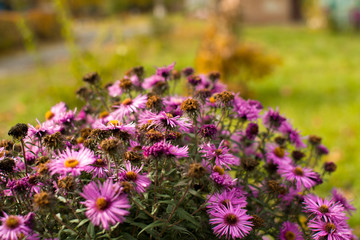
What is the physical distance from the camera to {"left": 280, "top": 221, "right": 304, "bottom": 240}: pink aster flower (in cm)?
115

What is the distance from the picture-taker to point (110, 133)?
99 cm

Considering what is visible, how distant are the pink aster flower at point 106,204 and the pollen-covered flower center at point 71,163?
0.08 metres

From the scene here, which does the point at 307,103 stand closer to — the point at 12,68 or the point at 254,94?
the point at 254,94

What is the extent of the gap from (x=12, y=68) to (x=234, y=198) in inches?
350

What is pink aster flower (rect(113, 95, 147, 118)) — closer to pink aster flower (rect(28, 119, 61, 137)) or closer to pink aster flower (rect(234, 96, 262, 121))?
pink aster flower (rect(28, 119, 61, 137))

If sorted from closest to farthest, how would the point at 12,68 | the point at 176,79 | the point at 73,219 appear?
the point at 73,219 → the point at 176,79 → the point at 12,68

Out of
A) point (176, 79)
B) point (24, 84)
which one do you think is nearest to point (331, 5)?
point (24, 84)

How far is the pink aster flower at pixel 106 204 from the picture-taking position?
0.78m

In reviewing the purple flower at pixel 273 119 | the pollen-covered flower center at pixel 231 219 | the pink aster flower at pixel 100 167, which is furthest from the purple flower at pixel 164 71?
the pollen-covered flower center at pixel 231 219

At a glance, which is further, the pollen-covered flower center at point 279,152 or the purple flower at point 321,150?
the purple flower at point 321,150

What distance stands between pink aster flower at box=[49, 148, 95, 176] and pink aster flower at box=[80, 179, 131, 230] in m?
0.06

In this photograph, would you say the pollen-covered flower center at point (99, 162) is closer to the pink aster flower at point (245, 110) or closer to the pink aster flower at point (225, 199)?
the pink aster flower at point (225, 199)

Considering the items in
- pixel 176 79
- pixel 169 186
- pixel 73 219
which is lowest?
pixel 73 219

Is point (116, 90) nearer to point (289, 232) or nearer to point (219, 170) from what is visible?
point (219, 170)
